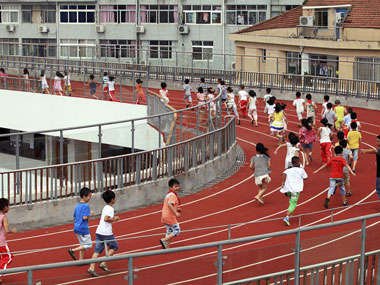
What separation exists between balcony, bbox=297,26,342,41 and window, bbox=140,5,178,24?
17048 millimetres

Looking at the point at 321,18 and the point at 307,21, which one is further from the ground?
the point at 321,18

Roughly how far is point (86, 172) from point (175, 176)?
279cm

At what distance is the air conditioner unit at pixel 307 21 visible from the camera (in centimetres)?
4828

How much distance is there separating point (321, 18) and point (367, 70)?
7.33 metres

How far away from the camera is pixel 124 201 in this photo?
22156mm

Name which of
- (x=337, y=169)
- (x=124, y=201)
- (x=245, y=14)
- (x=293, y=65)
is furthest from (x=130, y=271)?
(x=245, y=14)

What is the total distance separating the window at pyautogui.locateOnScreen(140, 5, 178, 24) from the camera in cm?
6412

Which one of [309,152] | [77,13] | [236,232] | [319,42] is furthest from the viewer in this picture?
[77,13]

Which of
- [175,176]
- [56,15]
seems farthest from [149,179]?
[56,15]

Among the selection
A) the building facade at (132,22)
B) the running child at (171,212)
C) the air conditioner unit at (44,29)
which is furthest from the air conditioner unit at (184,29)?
the running child at (171,212)

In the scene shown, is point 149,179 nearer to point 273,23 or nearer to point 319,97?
point 319,97

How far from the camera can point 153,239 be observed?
16266mm

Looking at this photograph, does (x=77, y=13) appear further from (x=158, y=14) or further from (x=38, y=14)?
(x=158, y=14)

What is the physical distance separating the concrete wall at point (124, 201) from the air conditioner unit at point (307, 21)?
920 inches
